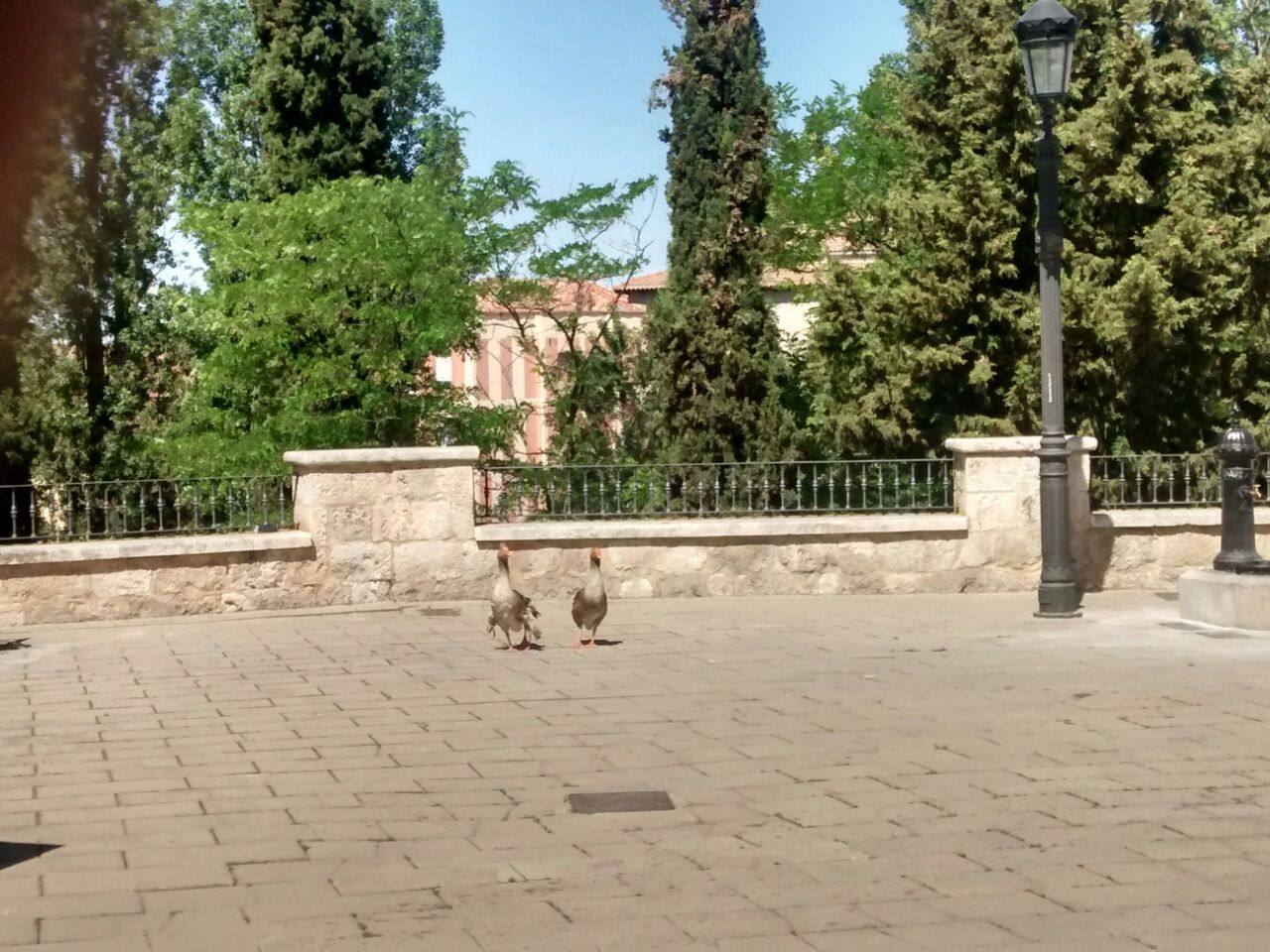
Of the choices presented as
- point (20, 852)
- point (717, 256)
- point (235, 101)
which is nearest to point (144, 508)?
point (20, 852)

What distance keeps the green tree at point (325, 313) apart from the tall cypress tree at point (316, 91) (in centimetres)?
1230

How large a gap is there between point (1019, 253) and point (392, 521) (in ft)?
42.5

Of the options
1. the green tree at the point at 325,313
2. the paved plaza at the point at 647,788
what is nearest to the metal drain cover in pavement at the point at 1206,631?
the paved plaza at the point at 647,788

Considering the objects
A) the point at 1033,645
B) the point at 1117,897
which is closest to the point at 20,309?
the point at 1033,645

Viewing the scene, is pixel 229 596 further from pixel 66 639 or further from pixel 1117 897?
pixel 1117 897

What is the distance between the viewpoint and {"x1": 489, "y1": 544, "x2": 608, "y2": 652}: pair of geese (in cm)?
1205

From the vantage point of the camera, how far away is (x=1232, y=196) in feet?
93.3

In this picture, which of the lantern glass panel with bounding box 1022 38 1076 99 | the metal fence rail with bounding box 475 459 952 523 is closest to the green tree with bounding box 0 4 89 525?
the metal fence rail with bounding box 475 459 952 523

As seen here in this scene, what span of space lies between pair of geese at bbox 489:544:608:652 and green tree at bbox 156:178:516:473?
10.2m

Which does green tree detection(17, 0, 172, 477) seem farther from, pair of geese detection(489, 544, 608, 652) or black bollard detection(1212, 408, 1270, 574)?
black bollard detection(1212, 408, 1270, 574)

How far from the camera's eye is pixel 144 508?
14.8 metres

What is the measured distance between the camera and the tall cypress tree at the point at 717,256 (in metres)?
30.3

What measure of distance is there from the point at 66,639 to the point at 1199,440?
59.0ft

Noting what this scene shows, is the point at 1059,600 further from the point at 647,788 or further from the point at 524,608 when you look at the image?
the point at 647,788
